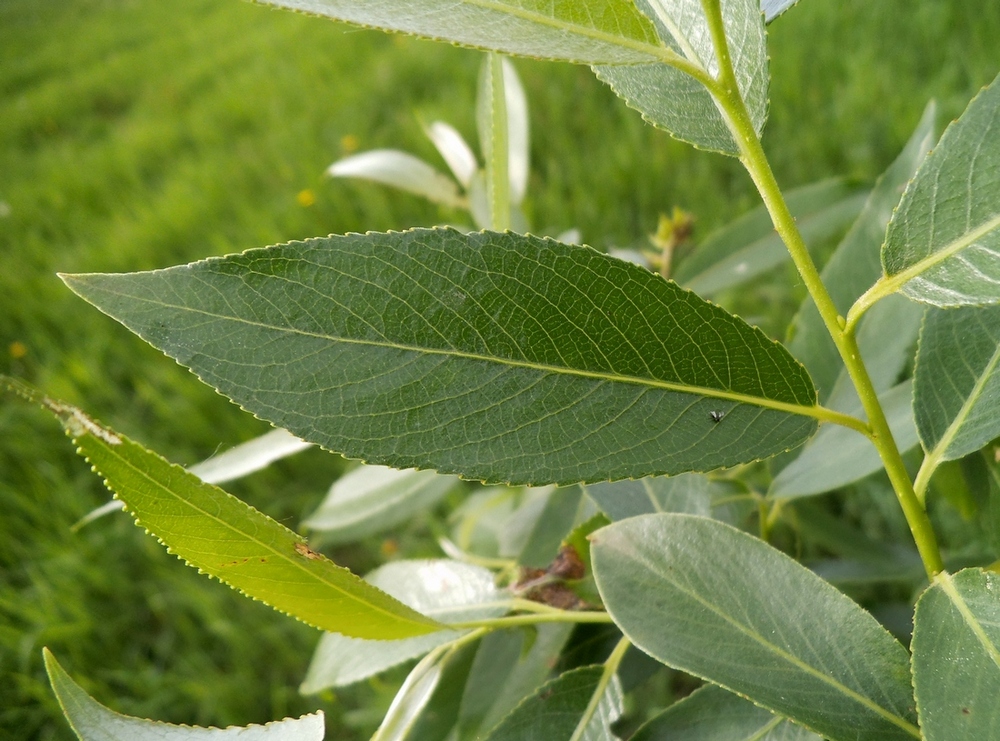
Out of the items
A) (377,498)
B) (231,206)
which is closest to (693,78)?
(377,498)

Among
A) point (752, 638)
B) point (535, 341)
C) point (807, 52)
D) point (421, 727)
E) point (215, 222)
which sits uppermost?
point (807, 52)

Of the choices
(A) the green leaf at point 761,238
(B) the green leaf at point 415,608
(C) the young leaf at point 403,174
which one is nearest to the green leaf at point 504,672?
(B) the green leaf at point 415,608

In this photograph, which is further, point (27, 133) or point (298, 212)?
point (27, 133)

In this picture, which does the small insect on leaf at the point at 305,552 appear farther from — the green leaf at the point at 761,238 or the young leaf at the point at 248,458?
the green leaf at the point at 761,238

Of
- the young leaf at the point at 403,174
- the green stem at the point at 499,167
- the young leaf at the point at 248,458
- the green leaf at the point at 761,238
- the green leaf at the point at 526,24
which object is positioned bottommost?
the young leaf at the point at 248,458

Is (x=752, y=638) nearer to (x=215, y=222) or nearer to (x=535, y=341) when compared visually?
(x=535, y=341)

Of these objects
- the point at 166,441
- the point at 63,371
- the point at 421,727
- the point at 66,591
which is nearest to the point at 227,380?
the point at 421,727

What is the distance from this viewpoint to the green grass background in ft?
4.65

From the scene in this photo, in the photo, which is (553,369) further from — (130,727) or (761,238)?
(761,238)

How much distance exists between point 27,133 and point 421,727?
11.9 feet

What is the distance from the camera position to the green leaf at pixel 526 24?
350 millimetres

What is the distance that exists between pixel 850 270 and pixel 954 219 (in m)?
0.28

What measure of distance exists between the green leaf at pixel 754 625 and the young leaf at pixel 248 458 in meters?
0.36

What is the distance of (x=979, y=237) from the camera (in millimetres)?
375
